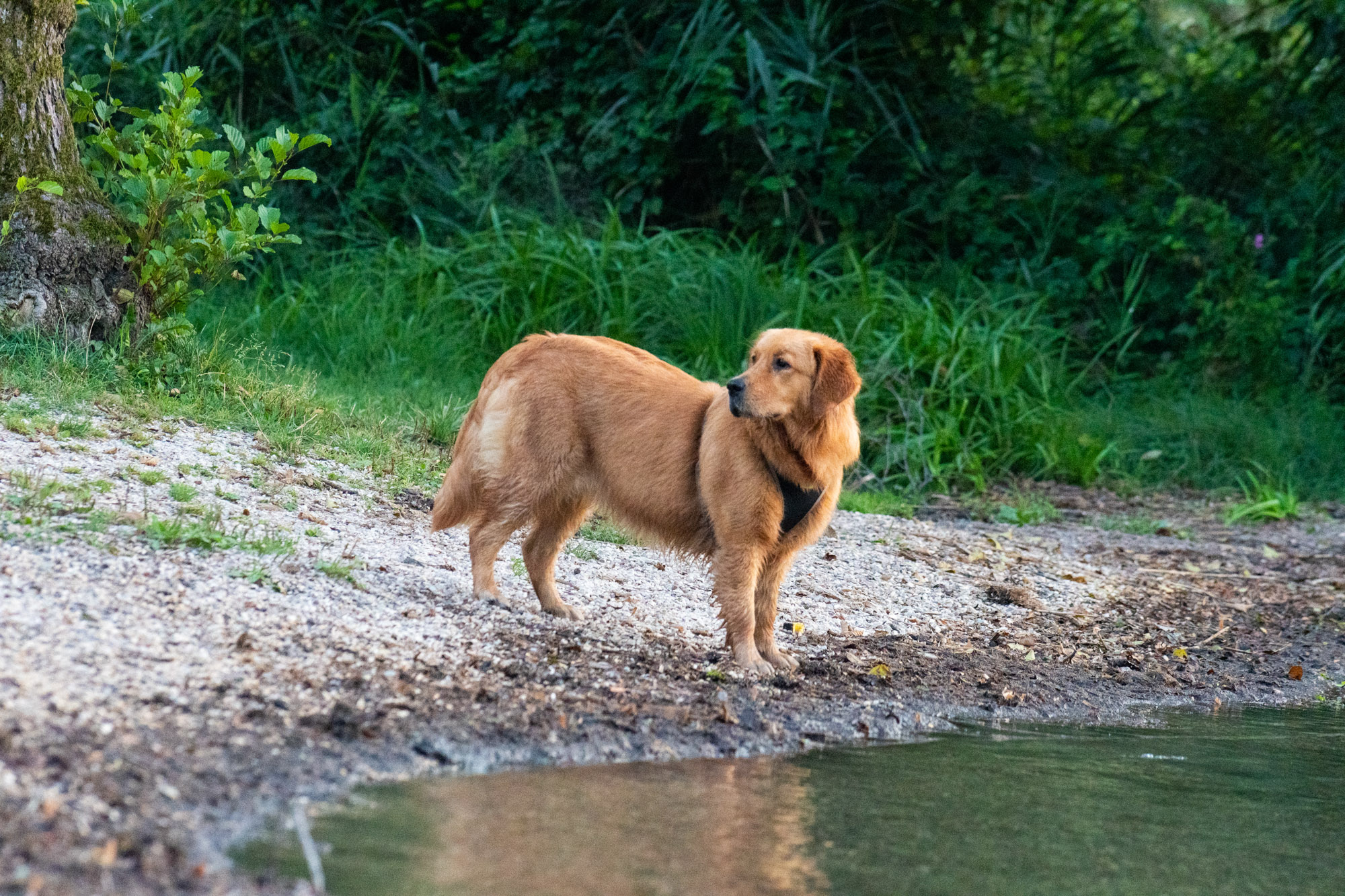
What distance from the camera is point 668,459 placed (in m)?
4.91

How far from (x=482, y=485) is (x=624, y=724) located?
1.50 metres

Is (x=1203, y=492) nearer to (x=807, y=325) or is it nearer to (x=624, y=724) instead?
(x=807, y=325)

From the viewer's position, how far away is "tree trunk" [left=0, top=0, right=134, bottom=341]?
6.31 metres

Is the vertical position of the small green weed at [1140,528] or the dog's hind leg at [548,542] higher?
the dog's hind leg at [548,542]

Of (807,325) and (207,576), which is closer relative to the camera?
(207,576)

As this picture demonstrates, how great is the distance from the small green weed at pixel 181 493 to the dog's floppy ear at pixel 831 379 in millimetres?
2405

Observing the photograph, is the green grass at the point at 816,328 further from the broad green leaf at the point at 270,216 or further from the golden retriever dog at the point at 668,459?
the golden retriever dog at the point at 668,459

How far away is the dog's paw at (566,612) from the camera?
5.04 meters

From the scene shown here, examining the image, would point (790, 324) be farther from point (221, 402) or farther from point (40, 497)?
point (40, 497)

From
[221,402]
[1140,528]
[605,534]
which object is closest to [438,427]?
[221,402]

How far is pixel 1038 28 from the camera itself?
42.0 feet

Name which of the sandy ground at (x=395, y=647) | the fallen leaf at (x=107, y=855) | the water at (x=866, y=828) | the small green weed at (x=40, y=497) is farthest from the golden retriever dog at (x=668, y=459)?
the fallen leaf at (x=107, y=855)

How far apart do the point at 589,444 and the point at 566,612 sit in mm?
645

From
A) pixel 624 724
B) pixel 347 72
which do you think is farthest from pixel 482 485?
pixel 347 72
